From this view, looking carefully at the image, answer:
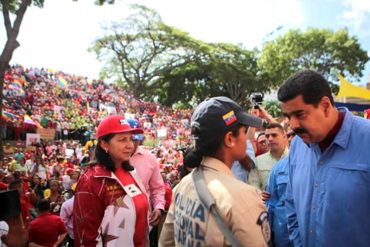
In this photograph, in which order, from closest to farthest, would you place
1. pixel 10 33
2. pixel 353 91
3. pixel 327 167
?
pixel 327 167, pixel 353 91, pixel 10 33

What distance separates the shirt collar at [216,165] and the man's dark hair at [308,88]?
55 centimetres

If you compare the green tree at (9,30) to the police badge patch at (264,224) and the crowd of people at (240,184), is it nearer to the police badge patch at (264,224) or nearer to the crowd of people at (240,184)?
the crowd of people at (240,184)

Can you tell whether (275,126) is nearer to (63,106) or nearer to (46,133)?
(46,133)

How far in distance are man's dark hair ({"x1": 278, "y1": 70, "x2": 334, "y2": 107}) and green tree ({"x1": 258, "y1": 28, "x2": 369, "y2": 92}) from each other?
110ft

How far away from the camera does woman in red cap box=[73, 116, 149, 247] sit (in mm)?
2914

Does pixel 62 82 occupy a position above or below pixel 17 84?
above

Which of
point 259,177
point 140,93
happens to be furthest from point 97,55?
point 259,177

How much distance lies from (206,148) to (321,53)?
117ft

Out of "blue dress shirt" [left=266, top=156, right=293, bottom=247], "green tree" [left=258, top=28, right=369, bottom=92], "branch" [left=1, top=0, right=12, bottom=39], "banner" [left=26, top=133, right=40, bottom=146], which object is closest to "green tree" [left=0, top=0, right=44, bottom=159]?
"branch" [left=1, top=0, right=12, bottom=39]

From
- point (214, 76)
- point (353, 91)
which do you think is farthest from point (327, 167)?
point (214, 76)

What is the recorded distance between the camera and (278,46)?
3616cm

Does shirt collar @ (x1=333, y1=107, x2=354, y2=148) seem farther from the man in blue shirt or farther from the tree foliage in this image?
the tree foliage

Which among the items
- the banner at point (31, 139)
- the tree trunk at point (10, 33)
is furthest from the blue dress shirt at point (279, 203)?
the banner at point (31, 139)

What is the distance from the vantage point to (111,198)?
2971 mm
